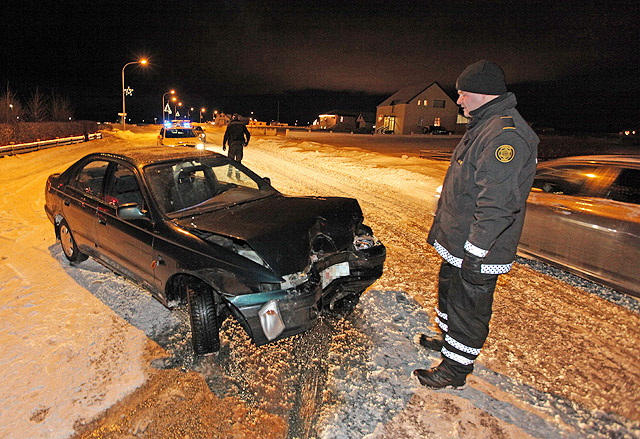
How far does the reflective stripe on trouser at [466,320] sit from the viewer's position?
8.29ft

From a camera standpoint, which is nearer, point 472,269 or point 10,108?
point 472,269

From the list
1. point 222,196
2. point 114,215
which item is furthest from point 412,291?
point 114,215

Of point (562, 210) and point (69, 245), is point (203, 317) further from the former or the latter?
point (562, 210)

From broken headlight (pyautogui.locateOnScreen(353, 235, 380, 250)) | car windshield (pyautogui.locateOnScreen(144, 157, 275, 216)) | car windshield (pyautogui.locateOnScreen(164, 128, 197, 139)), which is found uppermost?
car windshield (pyautogui.locateOnScreen(164, 128, 197, 139))

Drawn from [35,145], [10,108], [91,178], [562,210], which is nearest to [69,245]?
[91,178]

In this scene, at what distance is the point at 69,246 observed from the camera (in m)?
4.73

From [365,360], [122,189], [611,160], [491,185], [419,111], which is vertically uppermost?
[419,111]

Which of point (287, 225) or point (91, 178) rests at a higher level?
point (91, 178)

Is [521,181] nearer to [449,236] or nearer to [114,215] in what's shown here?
[449,236]

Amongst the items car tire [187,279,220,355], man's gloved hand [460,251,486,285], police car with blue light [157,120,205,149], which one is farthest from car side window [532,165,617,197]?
police car with blue light [157,120,205,149]

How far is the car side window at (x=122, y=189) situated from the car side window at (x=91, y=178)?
0.19m

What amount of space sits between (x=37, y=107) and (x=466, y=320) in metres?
52.6

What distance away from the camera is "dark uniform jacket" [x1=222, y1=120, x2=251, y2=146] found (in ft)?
35.4

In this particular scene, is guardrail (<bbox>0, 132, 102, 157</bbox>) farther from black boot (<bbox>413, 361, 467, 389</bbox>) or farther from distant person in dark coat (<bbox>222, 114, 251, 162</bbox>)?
black boot (<bbox>413, 361, 467, 389</bbox>)
